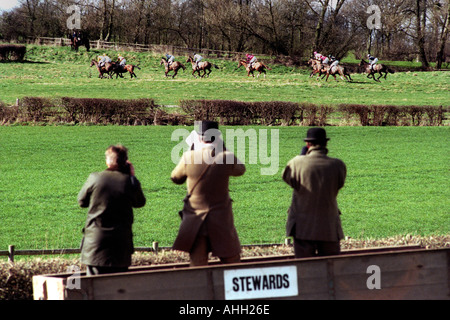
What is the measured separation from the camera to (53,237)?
11.0 m

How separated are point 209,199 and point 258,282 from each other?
0.94 metres

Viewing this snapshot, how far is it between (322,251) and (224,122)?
66.3 feet

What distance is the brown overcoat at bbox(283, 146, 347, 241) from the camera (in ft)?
19.7

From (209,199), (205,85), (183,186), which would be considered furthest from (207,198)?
(205,85)

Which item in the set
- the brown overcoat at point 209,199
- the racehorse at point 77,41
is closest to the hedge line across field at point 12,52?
the racehorse at point 77,41

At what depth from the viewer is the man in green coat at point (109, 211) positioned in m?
5.66

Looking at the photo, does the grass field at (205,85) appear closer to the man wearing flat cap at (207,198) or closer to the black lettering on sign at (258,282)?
the man wearing flat cap at (207,198)

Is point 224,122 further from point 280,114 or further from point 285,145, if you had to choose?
point 285,145

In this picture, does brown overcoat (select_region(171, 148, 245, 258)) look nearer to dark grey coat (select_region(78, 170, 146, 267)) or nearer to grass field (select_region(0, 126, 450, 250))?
dark grey coat (select_region(78, 170, 146, 267))

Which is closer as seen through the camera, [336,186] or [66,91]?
[336,186]

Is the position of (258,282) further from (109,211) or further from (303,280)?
(109,211)

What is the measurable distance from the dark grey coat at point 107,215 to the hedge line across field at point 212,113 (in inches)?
792
